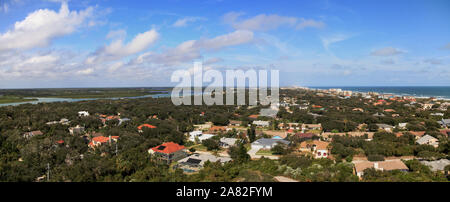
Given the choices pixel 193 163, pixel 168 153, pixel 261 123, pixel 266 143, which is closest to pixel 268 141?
pixel 266 143

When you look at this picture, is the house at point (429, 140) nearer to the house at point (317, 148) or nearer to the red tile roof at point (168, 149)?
the house at point (317, 148)

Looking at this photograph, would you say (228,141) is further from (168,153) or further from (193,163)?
(193,163)

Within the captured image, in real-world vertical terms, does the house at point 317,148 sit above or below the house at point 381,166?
below

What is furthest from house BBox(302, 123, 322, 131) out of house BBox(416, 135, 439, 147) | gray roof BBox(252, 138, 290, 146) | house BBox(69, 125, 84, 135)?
house BBox(69, 125, 84, 135)

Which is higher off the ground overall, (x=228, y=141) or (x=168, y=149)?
(x=168, y=149)

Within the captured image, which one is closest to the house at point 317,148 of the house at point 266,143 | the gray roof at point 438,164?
the house at point 266,143
